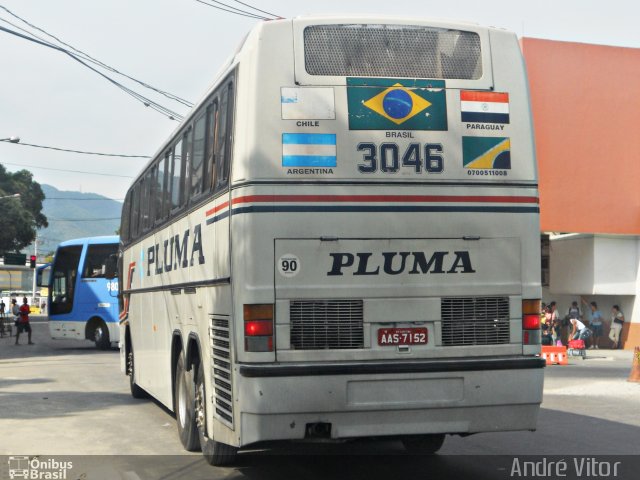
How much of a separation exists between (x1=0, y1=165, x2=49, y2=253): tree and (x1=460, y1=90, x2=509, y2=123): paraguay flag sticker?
215 ft

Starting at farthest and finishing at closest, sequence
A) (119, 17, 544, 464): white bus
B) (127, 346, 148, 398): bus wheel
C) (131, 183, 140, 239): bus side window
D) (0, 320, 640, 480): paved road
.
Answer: (127, 346, 148, 398): bus wheel → (131, 183, 140, 239): bus side window → (0, 320, 640, 480): paved road → (119, 17, 544, 464): white bus

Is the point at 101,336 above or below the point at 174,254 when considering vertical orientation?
below

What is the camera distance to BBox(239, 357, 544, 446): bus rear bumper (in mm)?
7293

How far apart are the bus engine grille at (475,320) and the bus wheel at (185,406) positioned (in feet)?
9.93

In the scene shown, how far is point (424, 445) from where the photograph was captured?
975 centimetres

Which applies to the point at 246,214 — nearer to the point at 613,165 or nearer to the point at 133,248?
the point at 133,248

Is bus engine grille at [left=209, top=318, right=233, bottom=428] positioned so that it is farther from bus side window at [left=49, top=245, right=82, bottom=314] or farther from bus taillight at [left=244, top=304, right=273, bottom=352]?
bus side window at [left=49, top=245, right=82, bottom=314]

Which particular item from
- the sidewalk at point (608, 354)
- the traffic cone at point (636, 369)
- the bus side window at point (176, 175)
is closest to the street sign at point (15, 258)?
the sidewalk at point (608, 354)

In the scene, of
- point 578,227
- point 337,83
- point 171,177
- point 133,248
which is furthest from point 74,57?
point 578,227

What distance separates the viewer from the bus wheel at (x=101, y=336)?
103 ft

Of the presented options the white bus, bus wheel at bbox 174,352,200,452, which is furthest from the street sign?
the white bus

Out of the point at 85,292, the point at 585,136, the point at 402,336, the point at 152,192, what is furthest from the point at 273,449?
the point at 585,136

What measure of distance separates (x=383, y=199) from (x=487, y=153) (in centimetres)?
101

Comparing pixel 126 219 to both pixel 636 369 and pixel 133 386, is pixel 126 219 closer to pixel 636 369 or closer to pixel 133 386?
pixel 133 386
